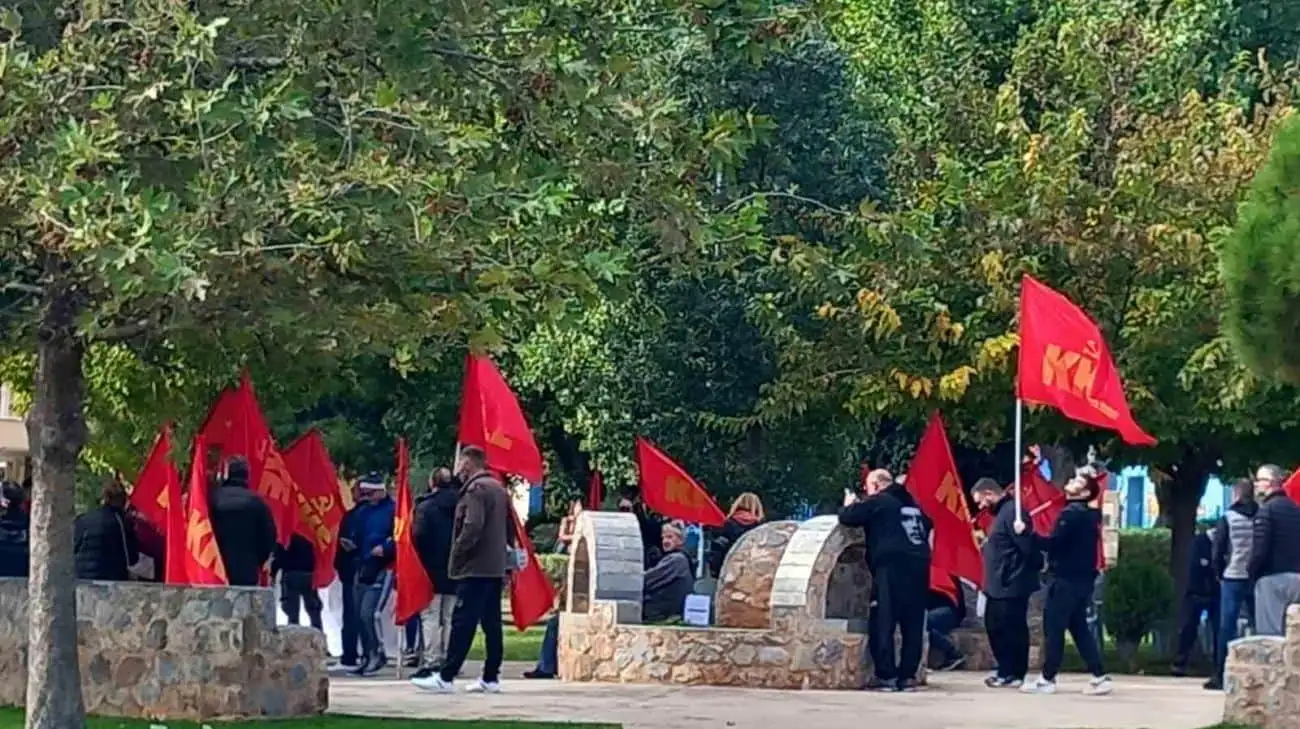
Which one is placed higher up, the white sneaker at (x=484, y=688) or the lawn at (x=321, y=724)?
the white sneaker at (x=484, y=688)

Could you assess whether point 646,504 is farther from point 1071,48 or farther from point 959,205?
point 1071,48

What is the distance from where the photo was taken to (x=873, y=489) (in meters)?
18.3

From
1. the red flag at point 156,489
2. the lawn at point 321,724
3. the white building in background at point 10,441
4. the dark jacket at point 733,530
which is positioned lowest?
the lawn at point 321,724

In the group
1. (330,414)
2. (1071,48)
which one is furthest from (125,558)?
(330,414)

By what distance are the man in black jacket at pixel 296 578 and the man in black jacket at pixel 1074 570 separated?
6124mm

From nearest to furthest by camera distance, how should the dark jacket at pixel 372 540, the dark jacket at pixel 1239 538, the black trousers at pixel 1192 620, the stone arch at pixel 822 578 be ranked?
the stone arch at pixel 822 578, the dark jacket at pixel 1239 538, the dark jacket at pixel 372 540, the black trousers at pixel 1192 620

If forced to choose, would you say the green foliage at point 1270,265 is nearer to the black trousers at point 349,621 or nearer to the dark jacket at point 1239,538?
the dark jacket at point 1239,538

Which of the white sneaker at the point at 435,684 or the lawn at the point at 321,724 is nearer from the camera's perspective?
the lawn at the point at 321,724

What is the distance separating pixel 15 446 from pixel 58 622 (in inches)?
1747

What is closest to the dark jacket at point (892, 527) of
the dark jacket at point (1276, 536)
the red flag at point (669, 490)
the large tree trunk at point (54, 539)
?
the dark jacket at point (1276, 536)

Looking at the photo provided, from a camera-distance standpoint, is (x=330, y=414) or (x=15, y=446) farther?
(x=15, y=446)

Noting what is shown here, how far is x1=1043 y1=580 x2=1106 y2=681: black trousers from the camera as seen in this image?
17.7 metres

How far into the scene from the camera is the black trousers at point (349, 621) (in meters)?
19.8

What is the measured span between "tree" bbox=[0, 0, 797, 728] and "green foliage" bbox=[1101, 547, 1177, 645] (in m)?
10.8
